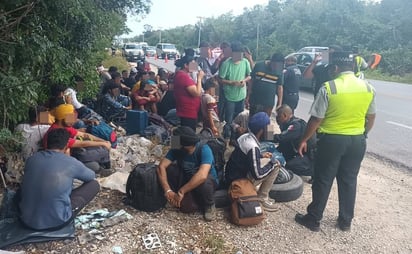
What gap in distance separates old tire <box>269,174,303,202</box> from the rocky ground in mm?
74

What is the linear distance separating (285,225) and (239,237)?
59 centimetres

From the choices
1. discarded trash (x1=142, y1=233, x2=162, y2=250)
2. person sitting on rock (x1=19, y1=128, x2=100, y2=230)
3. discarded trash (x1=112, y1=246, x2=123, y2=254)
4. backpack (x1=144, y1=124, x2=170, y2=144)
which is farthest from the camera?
backpack (x1=144, y1=124, x2=170, y2=144)

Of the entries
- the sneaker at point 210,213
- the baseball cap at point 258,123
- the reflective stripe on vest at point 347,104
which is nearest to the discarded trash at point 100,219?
the sneaker at point 210,213

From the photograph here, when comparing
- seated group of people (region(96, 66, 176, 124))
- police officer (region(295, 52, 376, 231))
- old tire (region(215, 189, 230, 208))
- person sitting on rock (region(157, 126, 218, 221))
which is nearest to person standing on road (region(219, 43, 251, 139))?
seated group of people (region(96, 66, 176, 124))

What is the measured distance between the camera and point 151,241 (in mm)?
3529

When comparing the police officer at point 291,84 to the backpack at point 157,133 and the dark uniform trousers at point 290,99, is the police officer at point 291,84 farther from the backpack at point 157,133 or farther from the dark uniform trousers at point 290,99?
the backpack at point 157,133

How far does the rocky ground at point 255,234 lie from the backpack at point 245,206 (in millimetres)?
92

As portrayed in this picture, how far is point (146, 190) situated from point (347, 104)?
7.00 feet

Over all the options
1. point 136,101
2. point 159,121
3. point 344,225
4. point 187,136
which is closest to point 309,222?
point 344,225

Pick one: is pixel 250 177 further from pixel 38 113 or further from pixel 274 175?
pixel 38 113

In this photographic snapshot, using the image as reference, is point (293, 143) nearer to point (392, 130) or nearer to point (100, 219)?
point (100, 219)

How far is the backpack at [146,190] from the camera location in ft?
12.9

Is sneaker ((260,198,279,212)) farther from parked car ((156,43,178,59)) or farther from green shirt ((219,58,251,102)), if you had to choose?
parked car ((156,43,178,59))

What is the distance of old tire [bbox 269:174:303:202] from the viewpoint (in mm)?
4492
